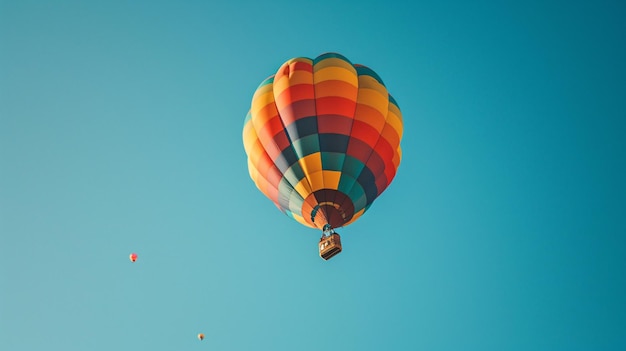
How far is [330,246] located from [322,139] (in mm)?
2677

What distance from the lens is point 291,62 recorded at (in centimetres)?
1505

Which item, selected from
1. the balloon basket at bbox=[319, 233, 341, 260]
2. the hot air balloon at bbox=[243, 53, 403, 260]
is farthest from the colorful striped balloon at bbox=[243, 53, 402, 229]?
the balloon basket at bbox=[319, 233, 341, 260]

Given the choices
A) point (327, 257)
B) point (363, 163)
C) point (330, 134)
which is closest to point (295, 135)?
point (330, 134)

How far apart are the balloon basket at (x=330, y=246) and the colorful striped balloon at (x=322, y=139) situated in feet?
1.72

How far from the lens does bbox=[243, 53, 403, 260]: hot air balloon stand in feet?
45.4

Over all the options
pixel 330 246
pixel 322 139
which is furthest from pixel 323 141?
pixel 330 246

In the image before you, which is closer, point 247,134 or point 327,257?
point 327,257

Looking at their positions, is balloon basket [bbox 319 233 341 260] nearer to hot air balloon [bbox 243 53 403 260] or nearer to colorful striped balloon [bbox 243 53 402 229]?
hot air balloon [bbox 243 53 403 260]

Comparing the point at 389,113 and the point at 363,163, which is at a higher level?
the point at 389,113

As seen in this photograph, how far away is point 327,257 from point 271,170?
9.08ft

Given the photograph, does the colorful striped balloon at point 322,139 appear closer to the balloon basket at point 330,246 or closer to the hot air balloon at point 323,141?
the hot air balloon at point 323,141

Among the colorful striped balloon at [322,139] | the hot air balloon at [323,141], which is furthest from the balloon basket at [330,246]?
the colorful striped balloon at [322,139]

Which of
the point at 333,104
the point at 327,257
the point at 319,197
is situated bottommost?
the point at 327,257

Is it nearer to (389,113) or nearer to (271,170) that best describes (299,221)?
(271,170)
